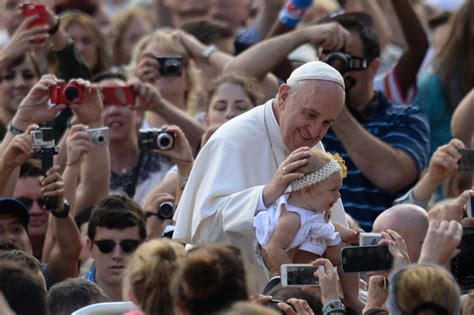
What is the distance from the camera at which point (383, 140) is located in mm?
9430

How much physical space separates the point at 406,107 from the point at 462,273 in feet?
9.35

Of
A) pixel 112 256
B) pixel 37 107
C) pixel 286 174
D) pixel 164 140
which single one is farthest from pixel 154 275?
pixel 37 107

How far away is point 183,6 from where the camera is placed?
1319cm

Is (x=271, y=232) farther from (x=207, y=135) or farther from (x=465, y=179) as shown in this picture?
(x=465, y=179)

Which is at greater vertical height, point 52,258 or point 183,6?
point 183,6

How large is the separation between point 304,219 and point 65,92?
243 centimetres

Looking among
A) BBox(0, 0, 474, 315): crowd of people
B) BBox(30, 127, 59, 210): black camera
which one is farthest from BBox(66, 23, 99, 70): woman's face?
BBox(30, 127, 59, 210): black camera

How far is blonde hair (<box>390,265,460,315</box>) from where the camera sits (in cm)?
547

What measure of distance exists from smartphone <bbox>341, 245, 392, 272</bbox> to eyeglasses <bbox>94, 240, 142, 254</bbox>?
2.30 meters

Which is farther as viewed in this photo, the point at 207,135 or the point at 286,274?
the point at 207,135

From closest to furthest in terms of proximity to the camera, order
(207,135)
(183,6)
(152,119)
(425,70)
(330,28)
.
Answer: (207,135) < (330,28) < (152,119) < (425,70) < (183,6)

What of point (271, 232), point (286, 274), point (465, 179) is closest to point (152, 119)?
point (465, 179)

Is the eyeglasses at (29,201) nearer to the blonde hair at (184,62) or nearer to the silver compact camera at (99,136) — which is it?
the silver compact camera at (99,136)

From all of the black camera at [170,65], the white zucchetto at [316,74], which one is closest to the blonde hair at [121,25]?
the black camera at [170,65]
